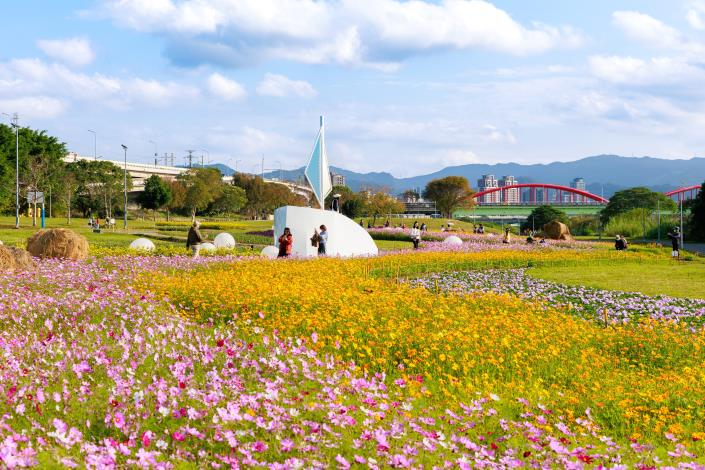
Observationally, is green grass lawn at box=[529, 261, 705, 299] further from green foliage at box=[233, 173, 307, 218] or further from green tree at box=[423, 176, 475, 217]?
green tree at box=[423, 176, 475, 217]

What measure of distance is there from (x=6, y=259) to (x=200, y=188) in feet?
221

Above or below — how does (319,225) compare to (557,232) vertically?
above

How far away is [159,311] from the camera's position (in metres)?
10.9

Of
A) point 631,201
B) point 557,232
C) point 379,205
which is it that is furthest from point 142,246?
point 631,201

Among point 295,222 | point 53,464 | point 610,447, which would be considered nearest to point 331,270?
point 295,222

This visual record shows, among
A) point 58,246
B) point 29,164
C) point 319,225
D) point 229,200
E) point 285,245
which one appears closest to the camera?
point 58,246

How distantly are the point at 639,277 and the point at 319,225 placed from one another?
1140cm

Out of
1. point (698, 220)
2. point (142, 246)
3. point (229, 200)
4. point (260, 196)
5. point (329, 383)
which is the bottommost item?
point (329, 383)

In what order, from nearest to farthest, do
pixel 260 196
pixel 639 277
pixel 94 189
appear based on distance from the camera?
pixel 639 277 → pixel 94 189 → pixel 260 196

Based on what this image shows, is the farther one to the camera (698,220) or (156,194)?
(156,194)

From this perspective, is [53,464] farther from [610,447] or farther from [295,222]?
[295,222]

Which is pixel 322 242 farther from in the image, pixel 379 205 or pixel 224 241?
pixel 379 205

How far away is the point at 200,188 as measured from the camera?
8362 cm

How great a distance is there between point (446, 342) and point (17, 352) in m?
5.52
